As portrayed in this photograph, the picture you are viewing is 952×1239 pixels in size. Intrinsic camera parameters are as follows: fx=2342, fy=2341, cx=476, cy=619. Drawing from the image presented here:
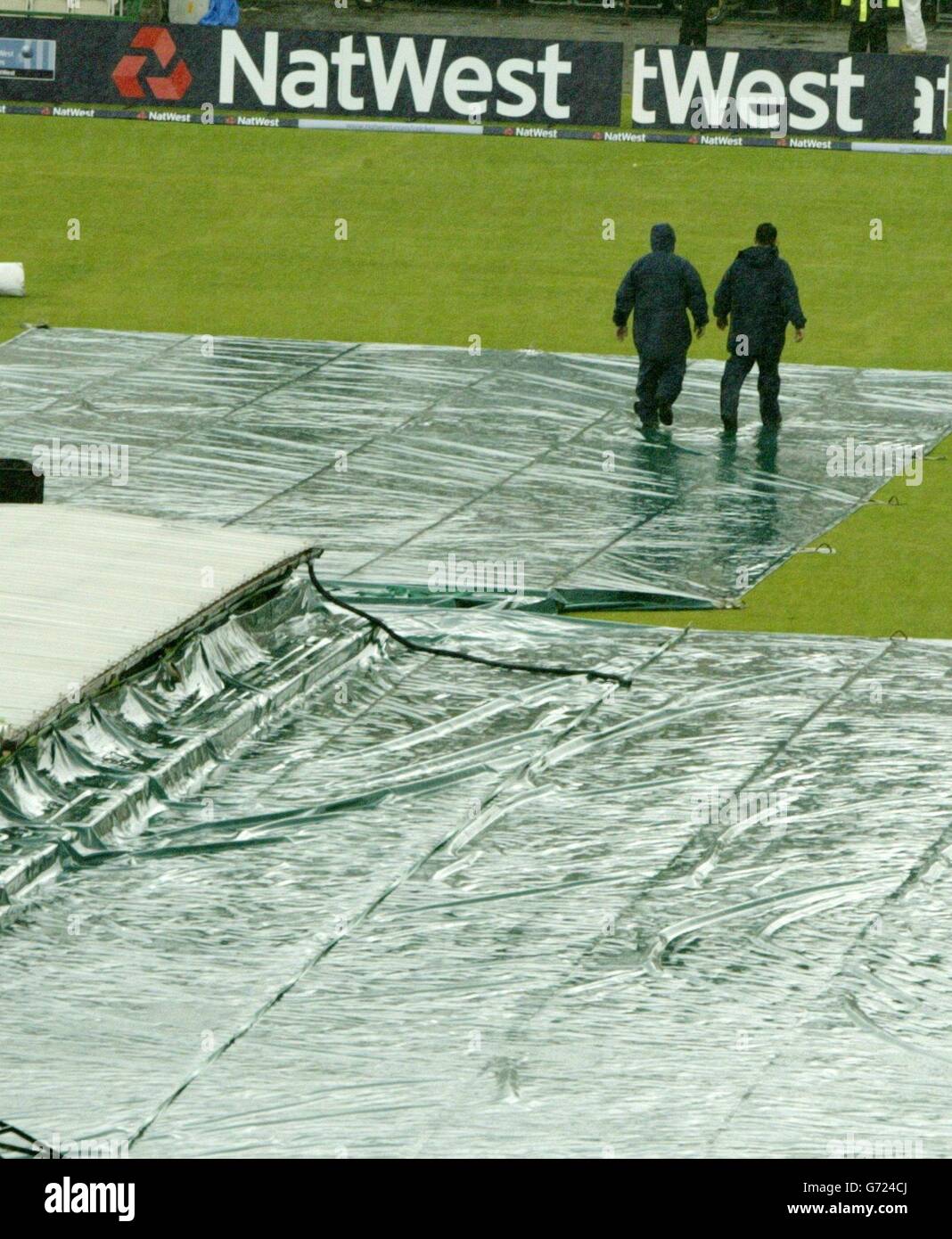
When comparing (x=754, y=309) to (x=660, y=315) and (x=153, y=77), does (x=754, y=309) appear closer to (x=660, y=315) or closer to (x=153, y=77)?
(x=660, y=315)

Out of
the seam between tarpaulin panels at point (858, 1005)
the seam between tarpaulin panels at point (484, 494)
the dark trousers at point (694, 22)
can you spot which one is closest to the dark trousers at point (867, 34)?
the dark trousers at point (694, 22)

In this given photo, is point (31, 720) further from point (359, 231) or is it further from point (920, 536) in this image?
point (359, 231)

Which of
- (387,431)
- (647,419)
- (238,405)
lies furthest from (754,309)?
(238,405)

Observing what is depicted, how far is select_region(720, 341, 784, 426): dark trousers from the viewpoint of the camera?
1966 centimetres

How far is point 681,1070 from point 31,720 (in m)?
3.83

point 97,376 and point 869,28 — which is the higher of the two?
point 869,28

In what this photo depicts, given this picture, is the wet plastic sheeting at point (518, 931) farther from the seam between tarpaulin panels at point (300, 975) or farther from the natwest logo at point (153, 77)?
the natwest logo at point (153, 77)

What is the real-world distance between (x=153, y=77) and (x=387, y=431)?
1692 centimetres

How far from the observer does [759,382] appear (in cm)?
1995

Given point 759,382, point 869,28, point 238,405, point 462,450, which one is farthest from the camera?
point 869,28

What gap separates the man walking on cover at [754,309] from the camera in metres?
19.6

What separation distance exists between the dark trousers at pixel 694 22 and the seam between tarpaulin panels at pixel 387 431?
15657 millimetres

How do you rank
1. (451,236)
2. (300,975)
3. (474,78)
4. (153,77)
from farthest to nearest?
1. (153,77)
2. (474,78)
3. (451,236)
4. (300,975)
